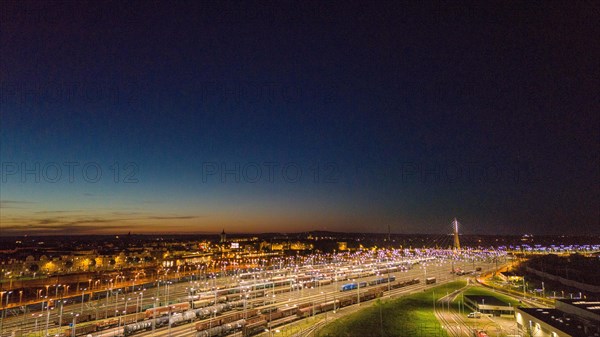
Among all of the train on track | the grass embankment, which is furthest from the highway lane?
the grass embankment

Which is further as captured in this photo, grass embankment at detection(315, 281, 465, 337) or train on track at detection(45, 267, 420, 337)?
grass embankment at detection(315, 281, 465, 337)

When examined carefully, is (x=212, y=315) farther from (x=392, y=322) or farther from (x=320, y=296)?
(x=392, y=322)

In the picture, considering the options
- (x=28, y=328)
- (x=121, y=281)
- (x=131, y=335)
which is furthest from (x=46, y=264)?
(x=131, y=335)

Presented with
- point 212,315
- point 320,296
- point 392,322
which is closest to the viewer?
point 392,322

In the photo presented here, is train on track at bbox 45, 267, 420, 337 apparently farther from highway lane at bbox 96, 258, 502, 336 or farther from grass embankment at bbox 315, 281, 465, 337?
grass embankment at bbox 315, 281, 465, 337

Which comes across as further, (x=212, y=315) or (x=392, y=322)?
(x=212, y=315)

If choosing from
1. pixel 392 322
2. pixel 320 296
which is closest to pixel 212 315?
pixel 320 296

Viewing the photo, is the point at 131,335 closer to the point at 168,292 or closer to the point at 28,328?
the point at 28,328

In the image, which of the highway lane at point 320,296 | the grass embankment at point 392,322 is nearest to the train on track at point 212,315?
the highway lane at point 320,296

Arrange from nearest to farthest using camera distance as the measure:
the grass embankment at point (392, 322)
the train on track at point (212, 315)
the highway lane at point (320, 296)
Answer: the train on track at point (212, 315) → the grass embankment at point (392, 322) → the highway lane at point (320, 296)

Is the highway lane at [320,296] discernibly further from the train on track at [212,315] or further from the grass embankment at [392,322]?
the grass embankment at [392,322]
